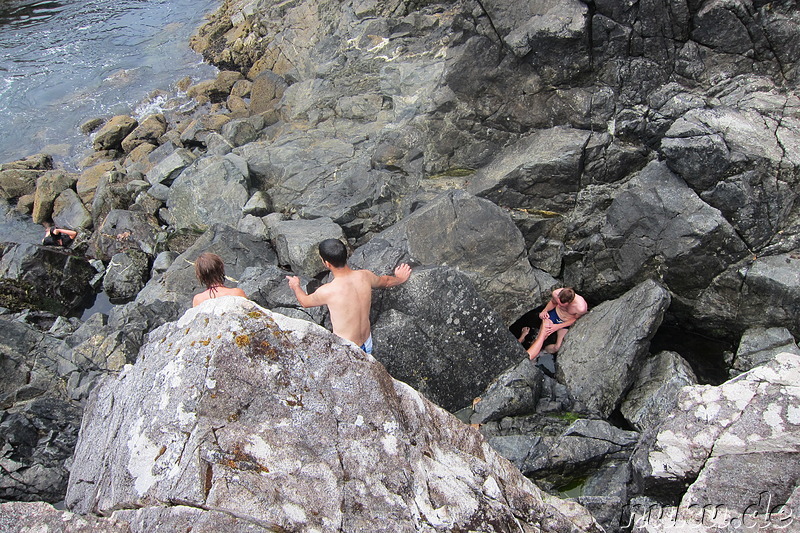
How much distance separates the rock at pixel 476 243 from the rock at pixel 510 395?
65.8 inches

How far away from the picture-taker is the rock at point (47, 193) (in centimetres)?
1596

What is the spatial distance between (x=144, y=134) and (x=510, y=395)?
52.5 feet

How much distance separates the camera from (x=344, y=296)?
6914mm

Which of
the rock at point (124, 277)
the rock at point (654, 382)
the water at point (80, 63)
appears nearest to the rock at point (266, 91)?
the water at point (80, 63)

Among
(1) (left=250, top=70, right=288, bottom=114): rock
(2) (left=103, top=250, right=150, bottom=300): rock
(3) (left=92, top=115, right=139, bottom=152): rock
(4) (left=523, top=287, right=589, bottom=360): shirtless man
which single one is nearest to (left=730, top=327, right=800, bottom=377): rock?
(4) (left=523, top=287, right=589, bottom=360): shirtless man

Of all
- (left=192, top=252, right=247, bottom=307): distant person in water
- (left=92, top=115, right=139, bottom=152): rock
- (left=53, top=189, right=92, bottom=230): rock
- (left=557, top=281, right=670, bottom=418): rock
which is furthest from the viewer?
(left=92, top=115, right=139, bottom=152): rock

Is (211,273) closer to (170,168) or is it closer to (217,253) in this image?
(217,253)

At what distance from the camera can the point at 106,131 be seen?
18578 millimetres

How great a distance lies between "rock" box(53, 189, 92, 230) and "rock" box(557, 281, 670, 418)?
13457 millimetres

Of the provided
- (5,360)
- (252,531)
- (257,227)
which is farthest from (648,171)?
(5,360)

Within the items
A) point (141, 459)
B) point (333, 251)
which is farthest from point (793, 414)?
point (141, 459)

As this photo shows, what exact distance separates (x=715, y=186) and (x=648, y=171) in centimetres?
113

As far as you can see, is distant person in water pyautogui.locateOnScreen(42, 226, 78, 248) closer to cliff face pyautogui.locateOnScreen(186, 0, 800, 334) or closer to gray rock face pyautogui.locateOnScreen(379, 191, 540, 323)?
cliff face pyautogui.locateOnScreen(186, 0, 800, 334)

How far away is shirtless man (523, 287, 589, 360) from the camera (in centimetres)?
934
